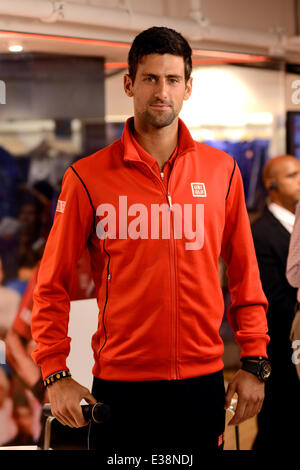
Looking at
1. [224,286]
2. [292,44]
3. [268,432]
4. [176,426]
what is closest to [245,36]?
[292,44]

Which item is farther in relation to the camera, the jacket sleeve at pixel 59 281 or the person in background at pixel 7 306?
the person in background at pixel 7 306

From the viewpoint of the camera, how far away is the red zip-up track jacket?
1635 mm

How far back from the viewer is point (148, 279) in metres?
1.63

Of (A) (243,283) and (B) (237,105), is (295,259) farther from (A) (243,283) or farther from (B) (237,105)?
(B) (237,105)

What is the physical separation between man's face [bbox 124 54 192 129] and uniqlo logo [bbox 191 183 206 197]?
169 mm

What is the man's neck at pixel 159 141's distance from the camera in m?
1.72

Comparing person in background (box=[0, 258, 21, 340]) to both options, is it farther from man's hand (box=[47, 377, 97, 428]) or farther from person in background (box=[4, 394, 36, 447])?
man's hand (box=[47, 377, 97, 428])

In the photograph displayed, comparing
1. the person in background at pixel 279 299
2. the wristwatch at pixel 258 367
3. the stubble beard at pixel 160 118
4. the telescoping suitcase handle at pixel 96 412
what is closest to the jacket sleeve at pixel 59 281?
the telescoping suitcase handle at pixel 96 412

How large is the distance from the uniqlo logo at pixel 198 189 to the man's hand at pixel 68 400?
55 cm

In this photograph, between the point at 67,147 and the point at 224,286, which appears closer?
the point at 67,147

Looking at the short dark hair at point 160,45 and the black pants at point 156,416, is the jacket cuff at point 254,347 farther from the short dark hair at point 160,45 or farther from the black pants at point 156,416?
the short dark hair at point 160,45
